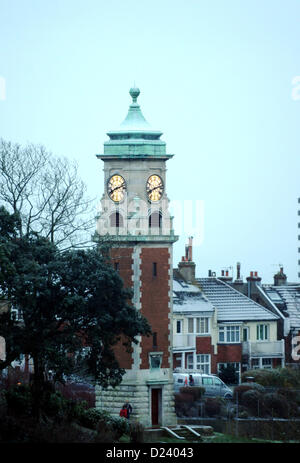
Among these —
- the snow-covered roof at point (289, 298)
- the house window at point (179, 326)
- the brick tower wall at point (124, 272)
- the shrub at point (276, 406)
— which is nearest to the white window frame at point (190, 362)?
the house window at point (179, 326)

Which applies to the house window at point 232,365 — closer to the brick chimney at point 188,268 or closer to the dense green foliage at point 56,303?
the brick chimney at point 188,268

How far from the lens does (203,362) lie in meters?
114

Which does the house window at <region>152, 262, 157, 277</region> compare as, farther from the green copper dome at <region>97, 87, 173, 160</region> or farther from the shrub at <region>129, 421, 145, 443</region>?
the shrub at <region>129, 421, 145, 443</region>

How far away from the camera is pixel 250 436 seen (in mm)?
90250

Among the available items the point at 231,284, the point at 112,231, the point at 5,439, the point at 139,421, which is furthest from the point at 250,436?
the point at 231,284

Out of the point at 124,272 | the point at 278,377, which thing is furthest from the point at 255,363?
the point at 124,272

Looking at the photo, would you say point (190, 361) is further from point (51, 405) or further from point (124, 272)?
point (51, 405)

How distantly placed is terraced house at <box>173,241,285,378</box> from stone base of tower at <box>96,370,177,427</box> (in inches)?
649

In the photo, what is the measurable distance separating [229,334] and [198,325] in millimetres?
2719

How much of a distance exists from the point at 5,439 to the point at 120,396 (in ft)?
69.2

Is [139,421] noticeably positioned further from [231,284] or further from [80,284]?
[231,284]

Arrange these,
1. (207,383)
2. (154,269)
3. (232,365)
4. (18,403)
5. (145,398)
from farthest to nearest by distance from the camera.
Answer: (232,365) < (207,383) < (154,269) < (145,398) < (18,403)

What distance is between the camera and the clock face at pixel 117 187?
95500mm

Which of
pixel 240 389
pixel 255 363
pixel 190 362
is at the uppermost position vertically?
pixel 255 363
